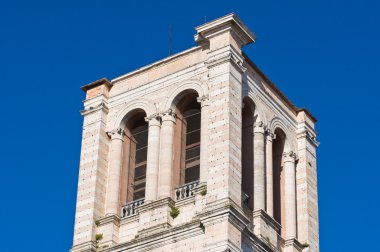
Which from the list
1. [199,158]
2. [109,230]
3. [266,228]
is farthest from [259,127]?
[109,230]

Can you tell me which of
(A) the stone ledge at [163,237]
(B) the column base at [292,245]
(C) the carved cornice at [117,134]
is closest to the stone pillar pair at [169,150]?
(A) the stone ledge at [163,237]

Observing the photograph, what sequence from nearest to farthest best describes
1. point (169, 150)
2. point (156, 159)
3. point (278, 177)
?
point (169, 150), point (156, 159), point (278, 177)

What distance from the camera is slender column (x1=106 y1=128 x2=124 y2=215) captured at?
5272cm

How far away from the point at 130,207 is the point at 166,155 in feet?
8.49

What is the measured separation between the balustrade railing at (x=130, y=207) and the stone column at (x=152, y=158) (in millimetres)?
799

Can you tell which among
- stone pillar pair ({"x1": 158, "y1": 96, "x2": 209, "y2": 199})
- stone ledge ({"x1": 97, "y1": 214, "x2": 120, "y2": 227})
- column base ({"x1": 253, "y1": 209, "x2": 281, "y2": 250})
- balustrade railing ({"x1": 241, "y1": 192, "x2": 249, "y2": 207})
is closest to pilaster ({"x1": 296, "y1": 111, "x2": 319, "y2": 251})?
column base ({"x1": 253, "y1": 209, "x2": 281, "y2": 250})

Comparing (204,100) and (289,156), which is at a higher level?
(204,100)

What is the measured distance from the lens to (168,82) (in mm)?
54281

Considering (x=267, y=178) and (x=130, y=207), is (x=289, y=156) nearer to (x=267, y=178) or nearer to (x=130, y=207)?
(x=267, y=178)

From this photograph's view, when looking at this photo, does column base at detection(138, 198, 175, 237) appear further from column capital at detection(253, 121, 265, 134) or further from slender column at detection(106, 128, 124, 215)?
column capital at detection(253, 121, 265, 134)

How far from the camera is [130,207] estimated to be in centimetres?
5244

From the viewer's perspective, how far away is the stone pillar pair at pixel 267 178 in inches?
2039

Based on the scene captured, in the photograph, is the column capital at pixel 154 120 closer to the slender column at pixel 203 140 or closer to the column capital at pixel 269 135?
the slender column at pixel 203 140

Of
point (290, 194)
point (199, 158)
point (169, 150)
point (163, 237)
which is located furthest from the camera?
point (290, 194)
